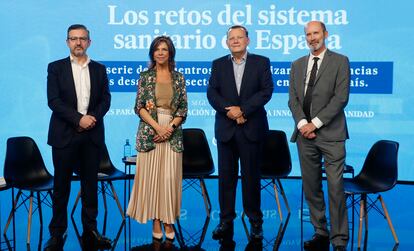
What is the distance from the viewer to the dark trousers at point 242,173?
4789 millimetres

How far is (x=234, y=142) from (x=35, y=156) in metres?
1.68

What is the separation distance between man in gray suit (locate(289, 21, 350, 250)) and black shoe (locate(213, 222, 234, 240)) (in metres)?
0.68

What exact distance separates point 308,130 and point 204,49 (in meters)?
3.19

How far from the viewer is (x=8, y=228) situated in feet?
16.8

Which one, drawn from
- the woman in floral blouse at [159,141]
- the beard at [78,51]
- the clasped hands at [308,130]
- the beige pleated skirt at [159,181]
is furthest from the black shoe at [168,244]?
the beard at [78,51]

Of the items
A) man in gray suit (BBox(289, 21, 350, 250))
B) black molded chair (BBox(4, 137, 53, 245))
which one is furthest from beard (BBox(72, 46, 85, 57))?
man in gray suit (BBox(289, 21, 350, 250))

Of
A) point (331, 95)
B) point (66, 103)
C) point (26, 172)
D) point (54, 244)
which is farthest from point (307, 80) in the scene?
point (26, 172)

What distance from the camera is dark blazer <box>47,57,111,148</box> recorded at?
14.6 ft

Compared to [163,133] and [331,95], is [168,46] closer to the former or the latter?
[163,133]

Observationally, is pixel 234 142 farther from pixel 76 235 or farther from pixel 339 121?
pixel 76 235

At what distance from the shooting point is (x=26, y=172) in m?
5.04

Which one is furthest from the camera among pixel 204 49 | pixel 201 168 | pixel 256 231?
pixel 204 49

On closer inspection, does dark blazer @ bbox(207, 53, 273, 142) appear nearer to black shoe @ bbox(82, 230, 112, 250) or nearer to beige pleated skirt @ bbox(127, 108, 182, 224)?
beige pleated skirt @ bbox(127, 108, 182, 224)

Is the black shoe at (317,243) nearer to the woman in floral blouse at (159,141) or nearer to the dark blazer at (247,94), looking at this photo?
the dark blazer at (247,94)
